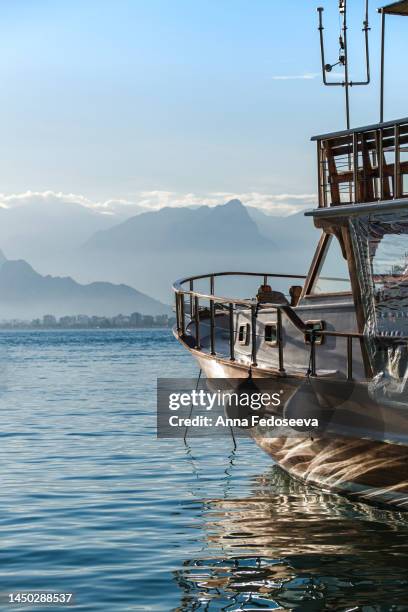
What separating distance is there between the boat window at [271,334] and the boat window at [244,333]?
3.49 ft

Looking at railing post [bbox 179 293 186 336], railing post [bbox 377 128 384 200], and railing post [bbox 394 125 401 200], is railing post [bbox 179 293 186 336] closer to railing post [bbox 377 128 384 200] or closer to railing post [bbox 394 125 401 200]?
railing post [bbox 377 128 384 200]

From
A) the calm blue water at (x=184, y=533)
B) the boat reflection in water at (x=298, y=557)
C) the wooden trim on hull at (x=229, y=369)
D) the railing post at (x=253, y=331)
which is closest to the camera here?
the boat reflection in water at (x=298, y=557)

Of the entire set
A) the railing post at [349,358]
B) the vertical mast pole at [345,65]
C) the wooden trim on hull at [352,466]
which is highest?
the vertical mast pole at [345,65]

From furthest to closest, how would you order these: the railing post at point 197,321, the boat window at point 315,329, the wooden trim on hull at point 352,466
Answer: the railing post at point 197,321 → the boat window at point 315,329 → the wooden trim on hull at point 352,466

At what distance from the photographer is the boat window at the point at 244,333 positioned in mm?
18094

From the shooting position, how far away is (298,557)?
12867 mm

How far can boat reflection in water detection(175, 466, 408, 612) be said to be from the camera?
11258 millimetres

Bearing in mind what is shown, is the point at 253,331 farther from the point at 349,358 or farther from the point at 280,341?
the point at 349,358

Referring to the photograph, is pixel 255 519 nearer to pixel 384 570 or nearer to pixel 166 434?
pixel 384 570

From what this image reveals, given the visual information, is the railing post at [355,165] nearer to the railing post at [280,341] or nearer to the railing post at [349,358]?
the railing post at [349,358]

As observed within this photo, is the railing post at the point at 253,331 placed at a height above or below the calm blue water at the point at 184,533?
above

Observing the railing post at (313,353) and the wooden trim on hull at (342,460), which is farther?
the railing post at (313,353)

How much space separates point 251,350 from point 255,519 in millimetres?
3172

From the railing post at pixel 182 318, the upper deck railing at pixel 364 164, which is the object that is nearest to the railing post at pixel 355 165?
the upper deck railing at pixel 364 164
